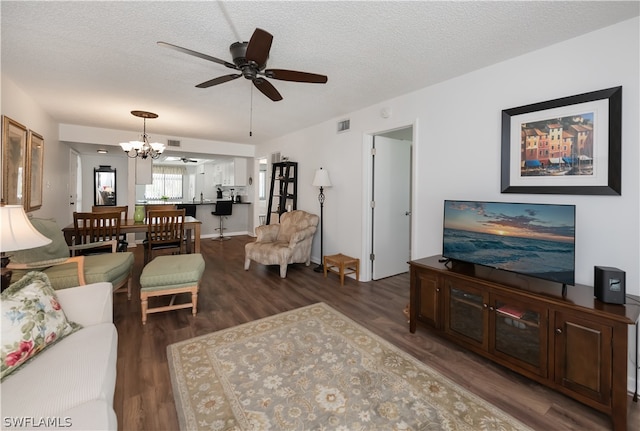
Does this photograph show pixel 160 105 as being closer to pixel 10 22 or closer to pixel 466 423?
pixel 10 22

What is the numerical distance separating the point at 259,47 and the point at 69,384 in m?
2.03

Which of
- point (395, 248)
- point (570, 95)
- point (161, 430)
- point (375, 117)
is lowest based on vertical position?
point (161, 430)

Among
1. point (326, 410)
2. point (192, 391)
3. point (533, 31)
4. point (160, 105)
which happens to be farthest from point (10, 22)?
point (533, 31)

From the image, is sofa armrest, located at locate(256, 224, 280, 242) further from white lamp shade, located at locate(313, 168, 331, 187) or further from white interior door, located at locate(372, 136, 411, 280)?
white interior door, located at locate(372, 136, 411, 280)

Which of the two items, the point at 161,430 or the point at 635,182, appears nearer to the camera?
the point at 161,430

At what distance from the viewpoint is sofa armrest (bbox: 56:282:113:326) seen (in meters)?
1.73

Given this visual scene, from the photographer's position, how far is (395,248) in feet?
14.2

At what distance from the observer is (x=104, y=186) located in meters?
8.16

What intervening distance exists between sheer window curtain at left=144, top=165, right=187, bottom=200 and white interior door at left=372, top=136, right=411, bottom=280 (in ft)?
29.1

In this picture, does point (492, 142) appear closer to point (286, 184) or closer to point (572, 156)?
point (572, 156)

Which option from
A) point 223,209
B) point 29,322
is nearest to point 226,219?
point 223,209

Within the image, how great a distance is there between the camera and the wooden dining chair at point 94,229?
351 cm

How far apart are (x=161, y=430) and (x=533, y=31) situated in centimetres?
351

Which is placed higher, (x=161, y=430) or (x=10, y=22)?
(x=10, y=22)
